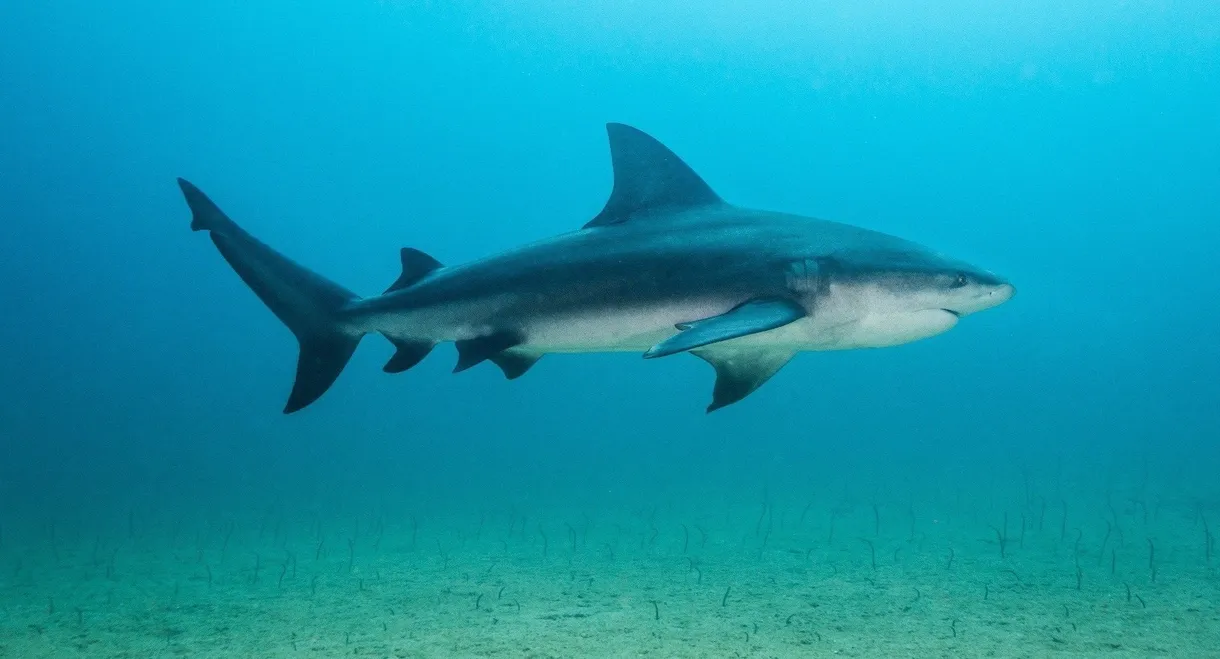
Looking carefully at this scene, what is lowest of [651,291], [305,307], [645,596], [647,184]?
[645,596]

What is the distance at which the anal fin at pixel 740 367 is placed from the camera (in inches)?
210

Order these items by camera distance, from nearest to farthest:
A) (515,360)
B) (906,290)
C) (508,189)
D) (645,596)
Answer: (906,290), (515,360), (645,596), (508,189)

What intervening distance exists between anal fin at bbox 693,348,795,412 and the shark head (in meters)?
0.81

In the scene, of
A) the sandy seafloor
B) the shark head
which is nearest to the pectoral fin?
the shark head

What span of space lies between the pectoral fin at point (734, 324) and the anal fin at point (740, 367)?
2.61 feet

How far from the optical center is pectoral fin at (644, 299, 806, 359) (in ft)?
12.8

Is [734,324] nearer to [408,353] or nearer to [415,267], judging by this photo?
[408,353]

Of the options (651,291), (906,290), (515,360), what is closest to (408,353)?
(515,360)

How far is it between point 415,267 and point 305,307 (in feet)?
3.00

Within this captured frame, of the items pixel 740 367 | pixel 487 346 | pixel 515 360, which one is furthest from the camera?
pixel 740 367

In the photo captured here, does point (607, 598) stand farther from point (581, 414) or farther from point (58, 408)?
point (581, 414)

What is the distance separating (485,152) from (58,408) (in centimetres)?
4972

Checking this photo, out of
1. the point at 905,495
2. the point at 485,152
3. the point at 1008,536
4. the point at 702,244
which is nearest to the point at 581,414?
the point at 485,152

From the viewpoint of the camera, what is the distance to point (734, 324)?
4164mm
